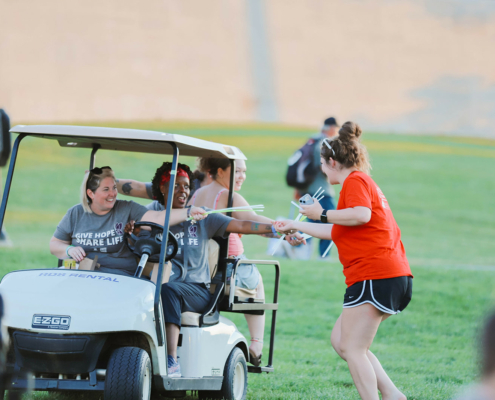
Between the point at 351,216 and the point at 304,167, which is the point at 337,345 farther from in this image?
the point at 304,167

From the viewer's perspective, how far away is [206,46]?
94.5 ft

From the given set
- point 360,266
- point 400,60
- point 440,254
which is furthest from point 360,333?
point 400,60

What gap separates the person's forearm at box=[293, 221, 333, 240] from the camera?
13.4 ft

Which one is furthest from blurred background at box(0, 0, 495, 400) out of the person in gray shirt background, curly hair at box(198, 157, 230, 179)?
curly hair at box(198, 157, 230, 179)

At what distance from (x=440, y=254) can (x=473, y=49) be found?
1829 centimetres

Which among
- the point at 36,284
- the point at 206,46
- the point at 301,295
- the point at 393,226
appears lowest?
the point at 301,295

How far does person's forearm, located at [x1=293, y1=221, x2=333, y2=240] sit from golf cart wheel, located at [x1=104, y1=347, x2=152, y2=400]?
111 centimetres

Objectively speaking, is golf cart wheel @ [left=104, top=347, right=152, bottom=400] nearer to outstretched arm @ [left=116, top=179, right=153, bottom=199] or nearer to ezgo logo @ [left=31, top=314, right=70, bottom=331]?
ezgo logo @ [left=31, top=314, right=70, bottom=331]

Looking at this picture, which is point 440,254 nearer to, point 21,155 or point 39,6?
point 21,155

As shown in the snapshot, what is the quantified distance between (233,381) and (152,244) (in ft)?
3.53

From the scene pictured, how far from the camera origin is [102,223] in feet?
15.2

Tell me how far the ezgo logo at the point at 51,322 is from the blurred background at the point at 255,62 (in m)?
22.5

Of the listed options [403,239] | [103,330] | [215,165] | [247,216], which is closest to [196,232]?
[247,216]

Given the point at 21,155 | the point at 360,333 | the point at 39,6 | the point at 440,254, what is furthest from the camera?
the point at 39,6
